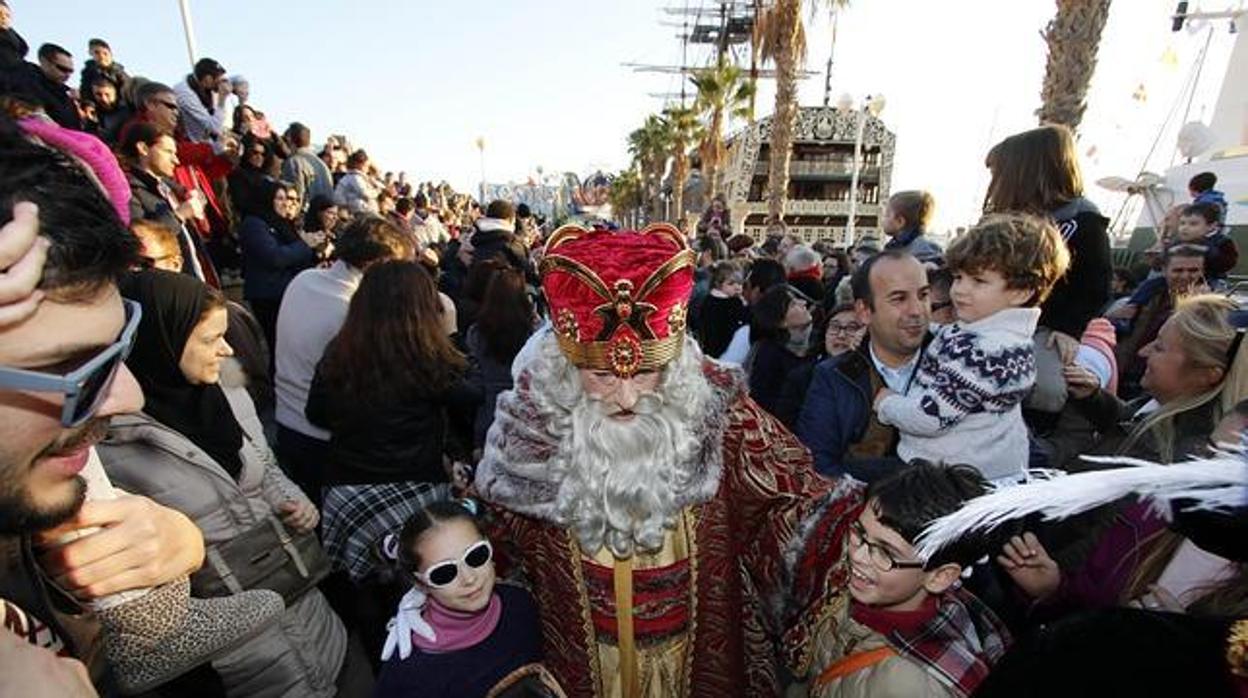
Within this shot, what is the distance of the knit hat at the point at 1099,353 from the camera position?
2673mm

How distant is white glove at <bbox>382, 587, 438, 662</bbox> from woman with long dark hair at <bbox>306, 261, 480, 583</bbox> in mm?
862

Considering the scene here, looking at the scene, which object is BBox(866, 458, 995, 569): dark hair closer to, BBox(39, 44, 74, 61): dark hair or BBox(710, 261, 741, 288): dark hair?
BBox(710, 261, 741, 288): dark hair

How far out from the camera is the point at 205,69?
682 cm

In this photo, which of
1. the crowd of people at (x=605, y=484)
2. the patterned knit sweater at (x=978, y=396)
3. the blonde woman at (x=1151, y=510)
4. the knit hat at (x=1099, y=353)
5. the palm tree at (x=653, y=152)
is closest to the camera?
the crowd of people at (x=605, y=484)

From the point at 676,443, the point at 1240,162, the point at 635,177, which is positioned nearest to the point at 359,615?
the point at 676,443

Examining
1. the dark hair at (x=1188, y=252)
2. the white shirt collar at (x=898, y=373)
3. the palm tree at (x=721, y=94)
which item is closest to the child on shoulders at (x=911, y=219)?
the dark hair at (x=1188, y=252)

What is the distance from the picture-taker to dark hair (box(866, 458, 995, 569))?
1.49m

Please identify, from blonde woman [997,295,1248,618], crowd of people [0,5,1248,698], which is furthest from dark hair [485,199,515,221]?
blonde woman [997,295,1248,618]

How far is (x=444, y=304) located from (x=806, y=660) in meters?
2.76

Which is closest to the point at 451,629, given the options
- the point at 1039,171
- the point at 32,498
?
the point at 32,498

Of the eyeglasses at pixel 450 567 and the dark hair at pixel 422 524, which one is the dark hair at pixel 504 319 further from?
the eyeglasses at pixel 450 567

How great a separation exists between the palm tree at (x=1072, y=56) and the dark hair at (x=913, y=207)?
1.73m

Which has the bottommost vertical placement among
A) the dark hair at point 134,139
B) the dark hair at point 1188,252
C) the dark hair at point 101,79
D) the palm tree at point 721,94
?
the dark hair at point 1188,252

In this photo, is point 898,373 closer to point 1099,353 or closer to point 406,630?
point 1099,353
